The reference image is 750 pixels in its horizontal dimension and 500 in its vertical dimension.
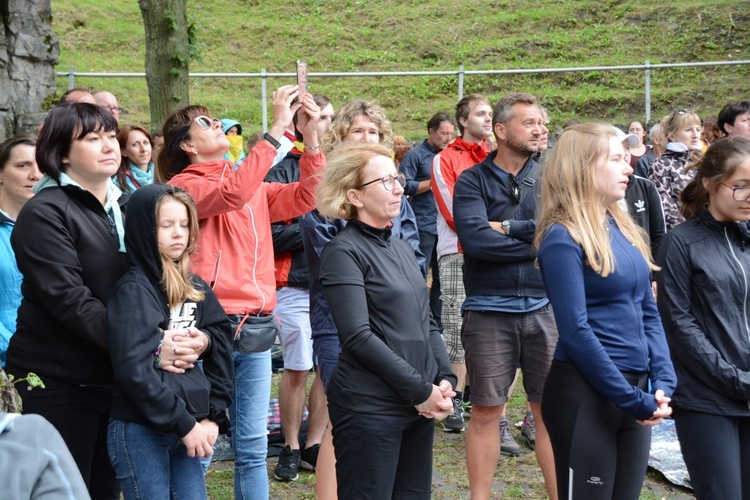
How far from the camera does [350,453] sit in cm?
341

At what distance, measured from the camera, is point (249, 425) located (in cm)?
417

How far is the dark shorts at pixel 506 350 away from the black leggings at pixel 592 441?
107 cm

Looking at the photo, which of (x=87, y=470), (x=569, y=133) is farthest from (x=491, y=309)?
(x=87, y=470)

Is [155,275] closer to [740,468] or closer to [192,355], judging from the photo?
[192,355]

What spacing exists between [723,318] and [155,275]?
2.46 meters

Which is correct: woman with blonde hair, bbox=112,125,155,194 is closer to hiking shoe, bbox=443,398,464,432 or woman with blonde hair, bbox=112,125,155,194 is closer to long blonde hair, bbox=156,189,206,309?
hiking shoe, bbox=443,398,464,432

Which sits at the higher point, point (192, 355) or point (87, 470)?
point (192, 355)

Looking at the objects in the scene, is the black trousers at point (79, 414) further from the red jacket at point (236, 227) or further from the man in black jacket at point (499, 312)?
the man in black jacket at point (499, 312)

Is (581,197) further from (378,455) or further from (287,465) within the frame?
(287,465)

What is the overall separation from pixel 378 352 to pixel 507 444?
9.44 feet

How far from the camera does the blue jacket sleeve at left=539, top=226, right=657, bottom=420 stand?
3.30m

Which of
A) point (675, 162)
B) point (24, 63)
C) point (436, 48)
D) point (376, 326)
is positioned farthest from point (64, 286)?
point (436, 48)

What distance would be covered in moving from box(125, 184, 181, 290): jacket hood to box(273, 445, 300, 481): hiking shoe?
234 centimetres

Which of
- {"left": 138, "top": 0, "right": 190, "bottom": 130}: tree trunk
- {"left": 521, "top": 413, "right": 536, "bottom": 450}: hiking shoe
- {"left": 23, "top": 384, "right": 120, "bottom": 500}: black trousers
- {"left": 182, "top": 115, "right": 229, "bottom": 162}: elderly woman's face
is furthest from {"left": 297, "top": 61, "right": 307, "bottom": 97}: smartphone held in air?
{"left": 138, "top": 0, "right": 190, "bottom": 130}: tree trunk
